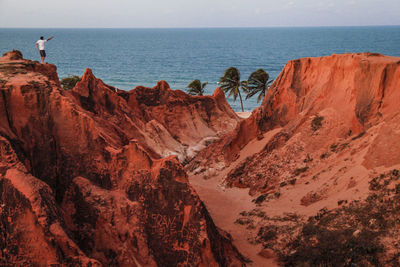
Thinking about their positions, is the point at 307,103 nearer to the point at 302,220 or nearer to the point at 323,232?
the point at 302,220

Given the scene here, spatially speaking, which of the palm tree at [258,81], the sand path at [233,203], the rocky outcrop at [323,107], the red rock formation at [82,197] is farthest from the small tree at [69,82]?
the red rock formation at [82,197]

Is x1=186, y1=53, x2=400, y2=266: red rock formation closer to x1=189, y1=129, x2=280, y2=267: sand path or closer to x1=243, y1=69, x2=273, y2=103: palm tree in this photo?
x1=189, y1=129, x2=280, y2=267: sand path

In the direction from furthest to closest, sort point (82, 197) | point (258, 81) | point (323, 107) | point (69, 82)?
1. point (258, 81)
2. point (69, 82)
3. point (323, 107)
4. point (82, 197)

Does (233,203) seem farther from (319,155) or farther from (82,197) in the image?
(82,197)

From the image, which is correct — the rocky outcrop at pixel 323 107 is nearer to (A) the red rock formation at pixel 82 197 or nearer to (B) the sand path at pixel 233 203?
(B) the sand path at pixel 233 203

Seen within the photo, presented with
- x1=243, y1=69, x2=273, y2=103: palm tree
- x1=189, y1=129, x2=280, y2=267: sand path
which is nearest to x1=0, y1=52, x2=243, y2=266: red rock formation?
x1=189, y1=129, x2=280, y2=267: sand path

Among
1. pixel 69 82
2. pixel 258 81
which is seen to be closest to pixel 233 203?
pixel 258 81
